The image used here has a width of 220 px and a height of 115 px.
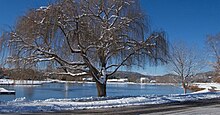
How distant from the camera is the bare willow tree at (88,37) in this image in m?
17.4

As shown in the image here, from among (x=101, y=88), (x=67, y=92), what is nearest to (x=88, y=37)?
(x=101, y=88)

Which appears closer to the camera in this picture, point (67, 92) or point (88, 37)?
point (88, 37)

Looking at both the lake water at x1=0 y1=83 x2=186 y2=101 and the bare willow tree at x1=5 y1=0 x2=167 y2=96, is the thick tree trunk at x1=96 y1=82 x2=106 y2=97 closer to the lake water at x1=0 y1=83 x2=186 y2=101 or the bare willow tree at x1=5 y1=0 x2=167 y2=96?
the bare willow tree at x1=5 y1=0 x2=167 y2=96

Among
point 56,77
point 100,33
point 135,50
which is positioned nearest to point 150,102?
point 135,50

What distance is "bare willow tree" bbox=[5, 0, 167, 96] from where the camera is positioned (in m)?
17.4

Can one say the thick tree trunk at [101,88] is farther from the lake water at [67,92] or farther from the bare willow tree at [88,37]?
the lake water at [67,92]

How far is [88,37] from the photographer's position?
→ 1792 centimetres

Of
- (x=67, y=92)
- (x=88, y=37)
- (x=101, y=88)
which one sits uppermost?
(x=88, y=37)

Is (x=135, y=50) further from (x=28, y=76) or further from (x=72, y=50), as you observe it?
(x=28, y=76)

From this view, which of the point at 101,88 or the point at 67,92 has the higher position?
the point at 101,88

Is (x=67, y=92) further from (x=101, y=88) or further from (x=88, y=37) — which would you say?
(x=88, y=37)

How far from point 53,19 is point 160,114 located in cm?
829

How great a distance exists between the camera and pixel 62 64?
65.0 ft

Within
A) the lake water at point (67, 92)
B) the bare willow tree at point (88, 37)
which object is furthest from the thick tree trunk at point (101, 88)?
the lake water at point (67, 92)
